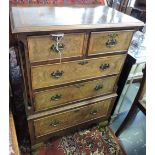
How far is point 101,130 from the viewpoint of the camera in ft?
5.74

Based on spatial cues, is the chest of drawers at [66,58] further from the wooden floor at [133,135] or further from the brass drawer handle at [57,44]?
the wooden floor at [133,135]

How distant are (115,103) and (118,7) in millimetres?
1159

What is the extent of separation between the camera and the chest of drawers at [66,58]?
924 mm

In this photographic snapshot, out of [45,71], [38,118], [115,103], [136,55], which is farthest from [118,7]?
[38,118]

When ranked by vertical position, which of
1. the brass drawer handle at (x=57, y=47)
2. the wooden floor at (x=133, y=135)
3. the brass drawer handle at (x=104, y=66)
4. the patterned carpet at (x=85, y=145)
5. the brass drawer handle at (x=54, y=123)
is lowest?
the patterned carpet at (x=85, y=145)

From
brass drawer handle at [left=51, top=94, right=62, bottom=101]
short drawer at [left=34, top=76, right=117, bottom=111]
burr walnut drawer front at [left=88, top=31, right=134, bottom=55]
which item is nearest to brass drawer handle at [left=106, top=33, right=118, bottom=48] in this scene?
burr walnut drawer front at [left=88, top=31, right=134, bottom=55]

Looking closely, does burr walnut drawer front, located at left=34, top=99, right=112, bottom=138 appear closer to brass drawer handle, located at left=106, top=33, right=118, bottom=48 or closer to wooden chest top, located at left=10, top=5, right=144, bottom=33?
brass drawer handle, located at left=106, top=33, right=118, bottom=48

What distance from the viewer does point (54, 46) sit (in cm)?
96

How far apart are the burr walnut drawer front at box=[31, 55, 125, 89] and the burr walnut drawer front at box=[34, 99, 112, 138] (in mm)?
330

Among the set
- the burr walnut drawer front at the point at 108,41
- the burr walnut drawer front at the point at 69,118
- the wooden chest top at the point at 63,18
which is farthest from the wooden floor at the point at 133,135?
the wooden chest top at the point at 63,18

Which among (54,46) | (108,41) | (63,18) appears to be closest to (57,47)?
(54,46)

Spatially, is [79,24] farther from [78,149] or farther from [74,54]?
[78,149]

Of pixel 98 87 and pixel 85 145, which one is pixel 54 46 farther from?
pixel 85 145

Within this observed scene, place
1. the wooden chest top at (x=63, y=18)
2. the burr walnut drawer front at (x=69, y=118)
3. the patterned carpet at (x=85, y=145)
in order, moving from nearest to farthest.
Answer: the wooden chest top at (x=63, y=18) → the burr walnut drawer front at (x=69, y=118) → the patterned carpet at (x=85, y=145)
